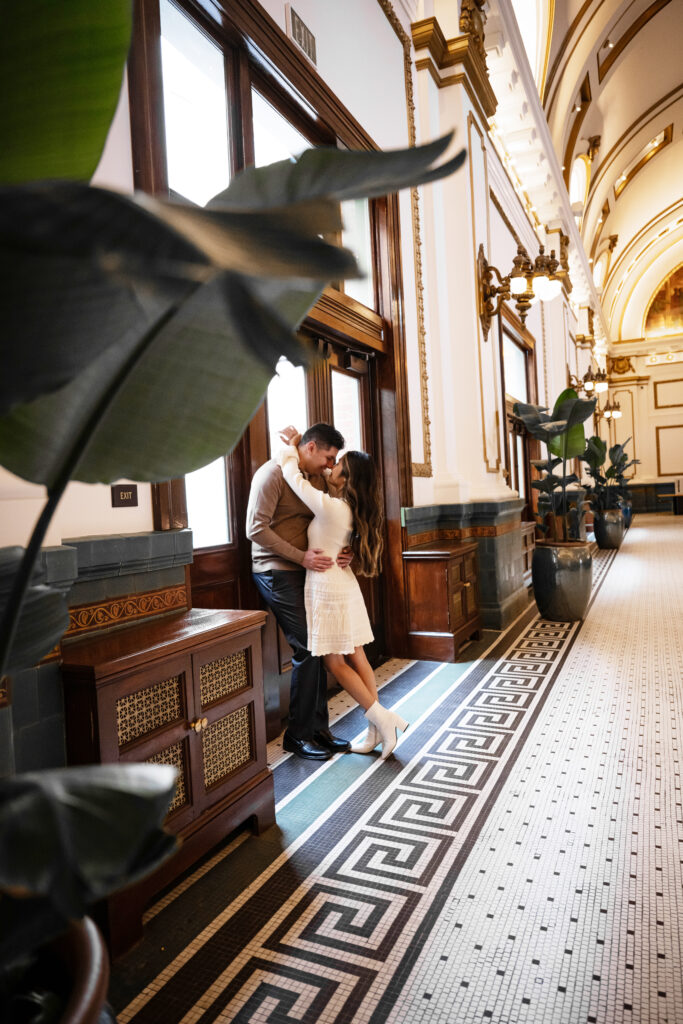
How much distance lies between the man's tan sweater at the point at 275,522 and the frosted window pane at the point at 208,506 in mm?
177

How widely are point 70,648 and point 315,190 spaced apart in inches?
71.3

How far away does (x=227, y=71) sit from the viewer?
10.9 ft

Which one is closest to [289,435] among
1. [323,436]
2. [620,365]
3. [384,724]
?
[323,436]

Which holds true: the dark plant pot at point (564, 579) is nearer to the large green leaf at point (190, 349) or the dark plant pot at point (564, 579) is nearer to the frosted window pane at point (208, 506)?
the frosted window pane at point (208, 506)

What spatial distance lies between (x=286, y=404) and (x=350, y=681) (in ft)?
5.33

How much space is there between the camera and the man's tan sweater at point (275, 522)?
3.03 m

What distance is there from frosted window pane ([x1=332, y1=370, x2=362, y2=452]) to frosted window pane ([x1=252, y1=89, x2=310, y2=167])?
1.35 meters

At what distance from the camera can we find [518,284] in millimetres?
5801

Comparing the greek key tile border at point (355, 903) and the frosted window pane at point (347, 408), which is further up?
the frosted window pane at point (347, 408)

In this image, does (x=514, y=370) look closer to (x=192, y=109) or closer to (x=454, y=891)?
(x=192, y=109)

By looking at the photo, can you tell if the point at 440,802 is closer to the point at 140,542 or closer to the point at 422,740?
the point at 422,740

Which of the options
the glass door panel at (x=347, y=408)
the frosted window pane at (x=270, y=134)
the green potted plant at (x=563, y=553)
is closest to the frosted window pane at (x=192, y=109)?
the frosted window pane at (x=270, y=134)

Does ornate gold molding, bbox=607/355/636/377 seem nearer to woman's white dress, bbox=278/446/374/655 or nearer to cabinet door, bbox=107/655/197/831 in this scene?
woman's white dress, bbox=278/446/374/655

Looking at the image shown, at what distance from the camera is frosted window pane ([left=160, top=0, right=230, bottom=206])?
2904mm
